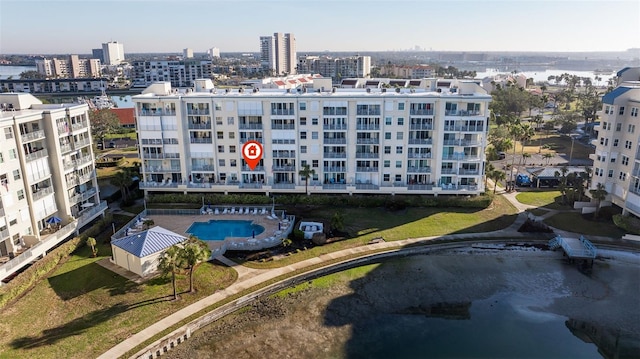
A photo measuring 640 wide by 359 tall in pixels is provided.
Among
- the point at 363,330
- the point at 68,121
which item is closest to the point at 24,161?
the point at 68,121

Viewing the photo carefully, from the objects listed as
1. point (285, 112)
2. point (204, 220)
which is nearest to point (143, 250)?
point (204, 220)

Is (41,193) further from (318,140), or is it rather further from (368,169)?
(368,169)

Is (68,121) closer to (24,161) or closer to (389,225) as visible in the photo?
(24,161)

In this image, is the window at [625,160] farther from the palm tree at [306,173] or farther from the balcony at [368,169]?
the palm tree at [306,173]

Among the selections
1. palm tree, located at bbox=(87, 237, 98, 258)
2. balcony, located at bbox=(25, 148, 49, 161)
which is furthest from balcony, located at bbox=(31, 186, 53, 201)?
palm tree, located at bbox=(87, 237, 98, 258)

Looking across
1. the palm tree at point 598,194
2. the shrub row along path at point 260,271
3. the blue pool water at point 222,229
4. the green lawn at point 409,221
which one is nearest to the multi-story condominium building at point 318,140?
the green lawn at point 409,221
